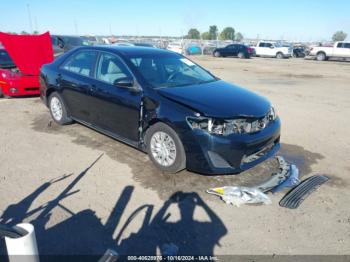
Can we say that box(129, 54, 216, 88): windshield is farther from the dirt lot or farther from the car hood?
the dirt lot

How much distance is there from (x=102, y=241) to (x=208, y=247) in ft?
3.16

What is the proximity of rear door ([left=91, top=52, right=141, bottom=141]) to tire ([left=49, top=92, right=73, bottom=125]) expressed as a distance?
1090 millimetres

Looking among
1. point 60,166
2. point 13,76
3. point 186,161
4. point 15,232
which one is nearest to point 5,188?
point 60,166

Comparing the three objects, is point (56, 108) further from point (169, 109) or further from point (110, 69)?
point (169, 109)

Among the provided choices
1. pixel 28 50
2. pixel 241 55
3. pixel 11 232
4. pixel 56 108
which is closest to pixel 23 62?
pixel 28 50

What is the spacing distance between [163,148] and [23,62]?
5.97 metres

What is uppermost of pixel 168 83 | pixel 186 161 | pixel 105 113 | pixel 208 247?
pixel 168 83

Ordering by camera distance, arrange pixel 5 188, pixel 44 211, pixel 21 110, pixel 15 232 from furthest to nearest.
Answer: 1. pixel 21 110
2. pixel 5 188
3. pixel 44 211
4. pixel 15 232

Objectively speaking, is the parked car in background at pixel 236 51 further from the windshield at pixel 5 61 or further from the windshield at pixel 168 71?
the windshield at pixel 168 71

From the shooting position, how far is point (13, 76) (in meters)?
8.25

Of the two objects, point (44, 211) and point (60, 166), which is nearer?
point (44, 211)

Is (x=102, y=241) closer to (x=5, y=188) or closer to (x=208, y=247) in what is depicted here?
(x=208, y=247)

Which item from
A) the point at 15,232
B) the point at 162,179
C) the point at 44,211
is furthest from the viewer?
the point at 162,179

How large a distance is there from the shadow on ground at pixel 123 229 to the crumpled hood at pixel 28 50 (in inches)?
225
